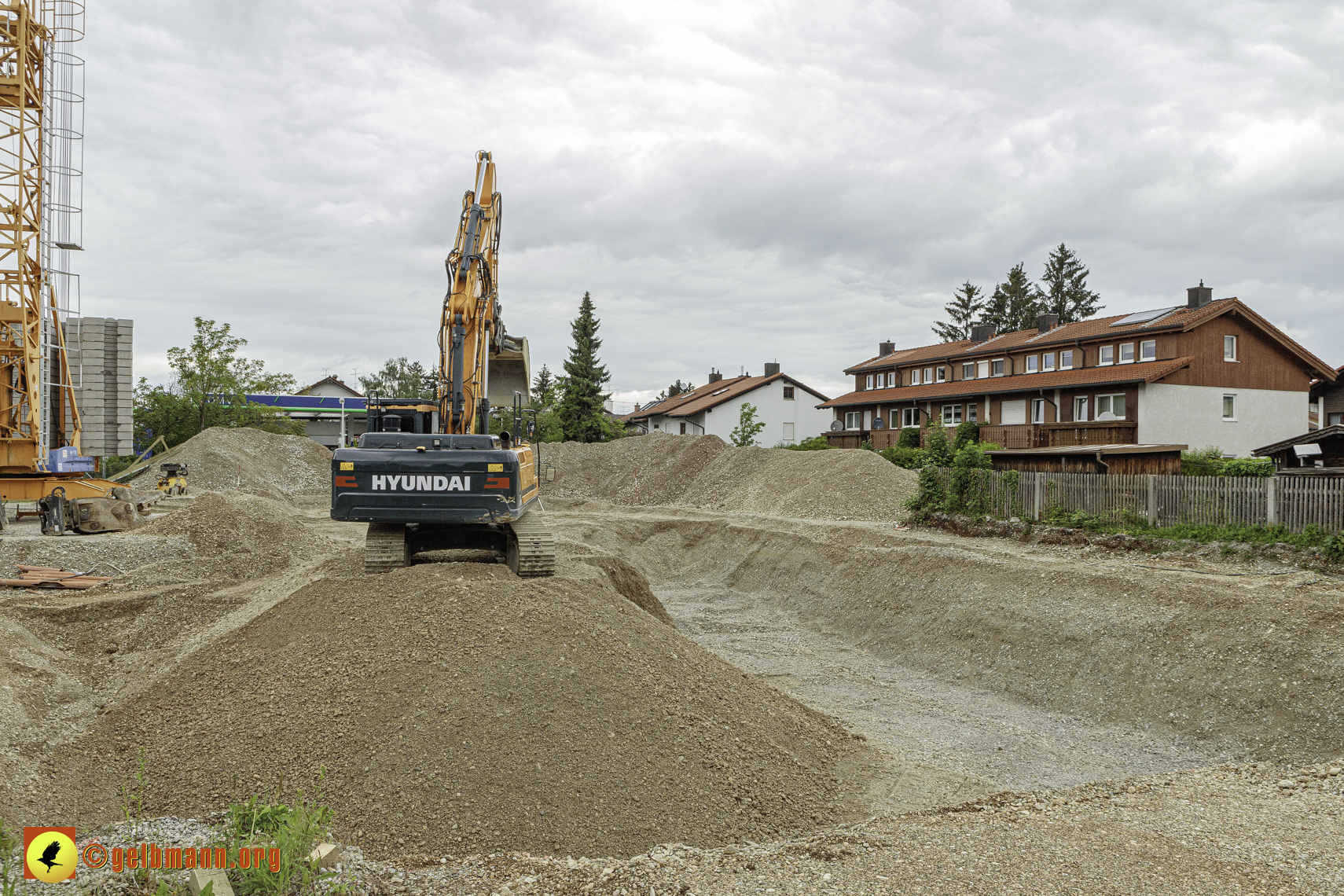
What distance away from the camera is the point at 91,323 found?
27562 mm

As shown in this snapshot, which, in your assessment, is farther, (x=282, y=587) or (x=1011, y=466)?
(x=1011, y=466)

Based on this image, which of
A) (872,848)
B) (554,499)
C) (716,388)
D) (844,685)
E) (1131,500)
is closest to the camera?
(872,848)

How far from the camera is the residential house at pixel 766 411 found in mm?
58656

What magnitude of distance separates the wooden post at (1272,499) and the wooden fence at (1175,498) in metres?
0.01

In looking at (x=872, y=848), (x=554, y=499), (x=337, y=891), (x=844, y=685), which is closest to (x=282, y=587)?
(x=844, y=685)

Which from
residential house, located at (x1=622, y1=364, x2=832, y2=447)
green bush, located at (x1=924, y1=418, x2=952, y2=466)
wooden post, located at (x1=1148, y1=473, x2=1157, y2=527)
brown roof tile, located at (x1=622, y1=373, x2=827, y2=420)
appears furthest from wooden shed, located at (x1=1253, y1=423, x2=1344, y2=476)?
brown roof tile, located at (x1=622, y1=373, x2=827, y2=420)

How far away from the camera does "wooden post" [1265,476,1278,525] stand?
1554 cm

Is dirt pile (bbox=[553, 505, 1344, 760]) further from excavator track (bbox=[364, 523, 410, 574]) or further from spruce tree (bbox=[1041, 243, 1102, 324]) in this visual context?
spruce tree (bbox=[1041, 243, 1102, 324])

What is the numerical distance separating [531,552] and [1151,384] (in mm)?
29976

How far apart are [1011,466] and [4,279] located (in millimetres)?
27055

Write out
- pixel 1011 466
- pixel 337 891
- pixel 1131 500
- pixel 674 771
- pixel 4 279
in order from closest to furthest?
pixel 337 891, pixel 674 771, pixel 1131 500, pixel 4 279, pixel 1011 466

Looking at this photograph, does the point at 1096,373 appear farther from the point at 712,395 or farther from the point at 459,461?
the point at 459,461

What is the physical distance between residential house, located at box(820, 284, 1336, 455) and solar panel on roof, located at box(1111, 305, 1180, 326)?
0.06 metres

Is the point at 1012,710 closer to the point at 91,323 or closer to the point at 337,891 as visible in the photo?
the point at 337,891
